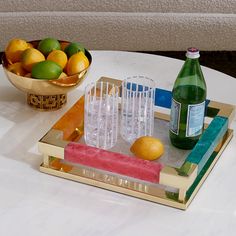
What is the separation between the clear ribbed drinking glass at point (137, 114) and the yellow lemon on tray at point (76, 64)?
143mm

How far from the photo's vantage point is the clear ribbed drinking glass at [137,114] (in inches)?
59.7

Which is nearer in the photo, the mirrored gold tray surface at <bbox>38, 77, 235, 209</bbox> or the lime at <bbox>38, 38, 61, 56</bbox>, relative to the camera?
the mirrored gold tray surface at <bbox>38, 77, 235, 209</bbox>

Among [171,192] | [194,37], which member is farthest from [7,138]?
[194,37]

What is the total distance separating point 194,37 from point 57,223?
4.57ft

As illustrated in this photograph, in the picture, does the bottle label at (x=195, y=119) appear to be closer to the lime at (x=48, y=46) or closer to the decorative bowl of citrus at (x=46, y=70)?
the decorative bowl of citrus at (x=46, y=70)

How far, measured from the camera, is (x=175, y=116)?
57.4 inches

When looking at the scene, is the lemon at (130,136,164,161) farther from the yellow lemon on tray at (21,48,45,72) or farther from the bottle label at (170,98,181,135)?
the yellow lemon on tray at (21,48,45,72)

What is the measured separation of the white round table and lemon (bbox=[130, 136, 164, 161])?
0.40ft

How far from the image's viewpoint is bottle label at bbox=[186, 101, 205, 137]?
1428 millimetres

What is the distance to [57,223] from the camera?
123 centimetres

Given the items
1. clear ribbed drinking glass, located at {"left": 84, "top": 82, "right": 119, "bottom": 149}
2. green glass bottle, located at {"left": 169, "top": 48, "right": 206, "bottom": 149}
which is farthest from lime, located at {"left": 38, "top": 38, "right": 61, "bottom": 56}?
green glass bottle, located at {"left": 169, "top": 48, "right": 206, "bottom": 149}

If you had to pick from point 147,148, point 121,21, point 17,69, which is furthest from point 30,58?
point 121,21

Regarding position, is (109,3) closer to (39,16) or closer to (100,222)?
(39,16)

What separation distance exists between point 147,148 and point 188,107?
0.13 meters
